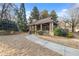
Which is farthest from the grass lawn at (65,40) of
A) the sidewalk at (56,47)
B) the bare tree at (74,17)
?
the bare tree at (74,17)

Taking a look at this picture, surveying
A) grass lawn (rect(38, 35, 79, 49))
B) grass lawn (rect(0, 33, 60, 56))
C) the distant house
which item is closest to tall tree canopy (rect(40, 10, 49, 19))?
the distant house

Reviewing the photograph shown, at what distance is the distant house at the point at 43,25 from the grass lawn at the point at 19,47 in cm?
20

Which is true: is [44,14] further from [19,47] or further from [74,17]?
[19,47]

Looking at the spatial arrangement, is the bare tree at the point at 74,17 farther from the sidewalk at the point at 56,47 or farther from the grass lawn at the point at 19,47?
the grass lawn at the point at 19,47

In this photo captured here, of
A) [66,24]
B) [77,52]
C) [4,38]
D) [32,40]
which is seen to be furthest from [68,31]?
[4,38]

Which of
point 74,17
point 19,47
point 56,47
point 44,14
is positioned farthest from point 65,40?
point 19,47

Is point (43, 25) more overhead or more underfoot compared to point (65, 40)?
more overhead

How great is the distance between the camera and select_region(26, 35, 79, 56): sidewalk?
296cm

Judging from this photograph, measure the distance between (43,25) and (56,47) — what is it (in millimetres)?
349

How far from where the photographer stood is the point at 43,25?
3.06 meters

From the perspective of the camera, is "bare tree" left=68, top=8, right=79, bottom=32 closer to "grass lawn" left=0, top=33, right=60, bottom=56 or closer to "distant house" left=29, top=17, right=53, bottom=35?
"distant house" left=29, top=17, right=53, bottom=35

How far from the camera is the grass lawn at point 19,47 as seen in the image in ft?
9.89

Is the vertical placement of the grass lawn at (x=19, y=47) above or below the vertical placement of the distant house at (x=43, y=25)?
below

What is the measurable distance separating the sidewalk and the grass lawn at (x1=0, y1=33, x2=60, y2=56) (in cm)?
5
